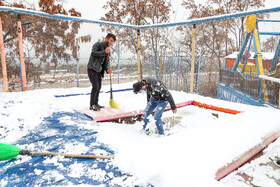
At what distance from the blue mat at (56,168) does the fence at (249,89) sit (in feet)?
14.2

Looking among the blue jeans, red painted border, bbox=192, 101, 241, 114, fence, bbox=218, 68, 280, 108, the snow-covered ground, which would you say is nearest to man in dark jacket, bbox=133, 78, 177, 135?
the blue jeans

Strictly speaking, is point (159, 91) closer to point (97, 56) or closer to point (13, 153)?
point (97, 56)

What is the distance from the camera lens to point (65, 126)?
2.90 meters

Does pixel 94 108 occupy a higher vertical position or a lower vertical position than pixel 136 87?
lower

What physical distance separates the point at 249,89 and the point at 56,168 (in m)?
6.14

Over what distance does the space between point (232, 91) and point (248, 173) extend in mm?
5776

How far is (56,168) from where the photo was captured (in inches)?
72.7

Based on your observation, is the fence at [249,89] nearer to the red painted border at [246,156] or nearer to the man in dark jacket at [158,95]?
the red painted border at [246,156]

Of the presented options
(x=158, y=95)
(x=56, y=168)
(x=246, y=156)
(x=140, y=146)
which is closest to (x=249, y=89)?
→ (x=158, y=95)

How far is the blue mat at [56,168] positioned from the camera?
1657 mm

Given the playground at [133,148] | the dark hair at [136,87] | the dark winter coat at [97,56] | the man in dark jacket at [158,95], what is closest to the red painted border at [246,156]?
the playground at [133,148]

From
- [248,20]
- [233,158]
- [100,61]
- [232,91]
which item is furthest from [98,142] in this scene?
[248,20]

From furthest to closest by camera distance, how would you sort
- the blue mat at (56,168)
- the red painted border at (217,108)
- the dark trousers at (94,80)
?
the red painted border at (217,108)
the dark trousers at (94,80)
the blue mat at (56,168)

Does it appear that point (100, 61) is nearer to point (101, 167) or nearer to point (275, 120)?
point (101, 167)
